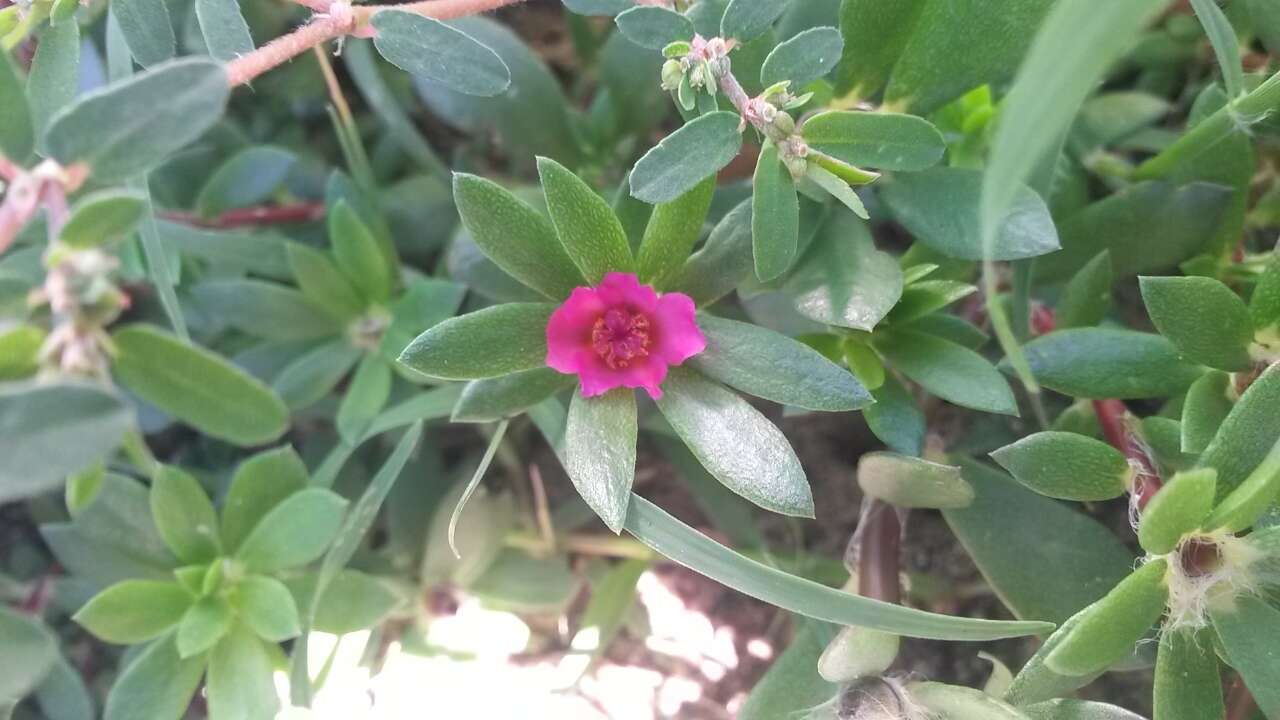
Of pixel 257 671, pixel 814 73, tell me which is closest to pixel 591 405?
pixel 814 73

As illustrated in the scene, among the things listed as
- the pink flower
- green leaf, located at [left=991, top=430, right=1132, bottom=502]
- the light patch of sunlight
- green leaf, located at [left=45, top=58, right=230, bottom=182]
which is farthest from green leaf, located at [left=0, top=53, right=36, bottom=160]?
green leaf, located at [left=991, top=430, right=1132, bottom=502]

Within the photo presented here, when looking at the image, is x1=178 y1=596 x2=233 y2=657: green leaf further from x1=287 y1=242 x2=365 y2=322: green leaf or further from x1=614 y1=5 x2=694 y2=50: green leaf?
x1=614 y1=5 x2=694 y2=50: green leaf

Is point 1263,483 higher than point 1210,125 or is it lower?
lower

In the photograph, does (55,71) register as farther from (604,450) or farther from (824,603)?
(824,603)

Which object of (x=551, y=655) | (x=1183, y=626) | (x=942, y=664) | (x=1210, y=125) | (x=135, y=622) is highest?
(x=1210, y=125)

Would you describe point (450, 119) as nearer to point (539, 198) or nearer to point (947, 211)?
point (539, 198)

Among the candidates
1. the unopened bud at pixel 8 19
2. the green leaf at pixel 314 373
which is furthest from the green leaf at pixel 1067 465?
the unopened bud at pixel 8 19

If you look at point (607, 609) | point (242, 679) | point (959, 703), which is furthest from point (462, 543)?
point (959, 703)
